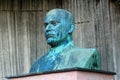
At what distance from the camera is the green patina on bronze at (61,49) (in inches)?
183

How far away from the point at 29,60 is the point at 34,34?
262 millimetres

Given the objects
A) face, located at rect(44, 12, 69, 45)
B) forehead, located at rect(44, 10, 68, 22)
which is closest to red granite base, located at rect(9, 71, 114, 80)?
face, located at rect(44, 12, 69, 45)

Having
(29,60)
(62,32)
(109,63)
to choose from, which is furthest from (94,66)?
(29,60)

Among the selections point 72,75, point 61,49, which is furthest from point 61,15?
point 72,75

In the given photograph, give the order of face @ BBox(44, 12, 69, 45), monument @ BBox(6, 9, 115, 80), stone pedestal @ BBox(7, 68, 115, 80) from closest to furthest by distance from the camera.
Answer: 1. stone pedestal @ BBox(7, 68, 115, 80)
2. monument @ BBox(6, 9, 115, 80)
3. face @ BBox(44, 12, 69, 45)

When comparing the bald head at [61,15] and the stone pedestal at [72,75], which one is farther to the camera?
the bald head at [61,15]

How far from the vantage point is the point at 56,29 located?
4.74 m

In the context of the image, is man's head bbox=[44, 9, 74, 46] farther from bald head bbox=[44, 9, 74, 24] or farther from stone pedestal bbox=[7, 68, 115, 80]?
stone pedestal bbox=[7, 68, 115, 80]

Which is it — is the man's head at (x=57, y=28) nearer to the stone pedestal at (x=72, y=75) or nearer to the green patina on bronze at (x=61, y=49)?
the green patina on bronze at (x=61, y=49)

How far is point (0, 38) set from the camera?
6.10 meters

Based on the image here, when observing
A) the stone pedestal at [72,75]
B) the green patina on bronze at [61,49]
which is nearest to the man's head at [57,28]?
the green patina on bronze at [61,49]

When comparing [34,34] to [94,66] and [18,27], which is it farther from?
[94,66]

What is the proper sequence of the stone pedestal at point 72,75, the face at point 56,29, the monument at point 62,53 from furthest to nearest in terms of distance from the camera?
the face at point 56,29, the monument at point 62,53, the stone pedestal at point 72,75

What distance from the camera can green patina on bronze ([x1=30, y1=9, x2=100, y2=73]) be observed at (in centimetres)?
464
